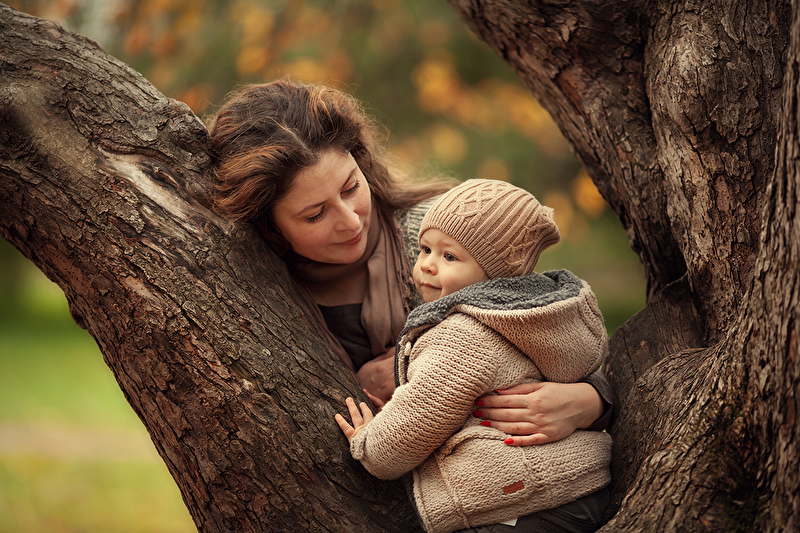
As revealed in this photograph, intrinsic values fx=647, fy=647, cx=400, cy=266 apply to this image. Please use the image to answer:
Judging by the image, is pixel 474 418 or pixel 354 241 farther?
pixel 354 241

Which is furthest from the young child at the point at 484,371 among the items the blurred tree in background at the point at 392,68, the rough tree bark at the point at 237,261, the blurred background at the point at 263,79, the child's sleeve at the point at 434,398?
the blurred tree in background at the point at 392,68

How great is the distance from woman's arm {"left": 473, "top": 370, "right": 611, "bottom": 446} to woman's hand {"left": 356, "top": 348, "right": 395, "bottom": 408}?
2.01 ft

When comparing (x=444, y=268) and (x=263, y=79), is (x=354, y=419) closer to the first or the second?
(x=444, y=268)

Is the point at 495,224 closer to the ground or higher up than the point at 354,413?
higher up

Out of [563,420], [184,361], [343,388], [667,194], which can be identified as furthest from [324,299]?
[667,194]

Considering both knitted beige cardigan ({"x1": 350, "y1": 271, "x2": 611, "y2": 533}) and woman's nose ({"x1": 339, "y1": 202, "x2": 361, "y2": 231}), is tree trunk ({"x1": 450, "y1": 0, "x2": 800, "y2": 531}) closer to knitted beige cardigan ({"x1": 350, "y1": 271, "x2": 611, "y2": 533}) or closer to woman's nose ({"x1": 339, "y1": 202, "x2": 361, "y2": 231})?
knitted beige cardigan ({"x1": 350, "y1": 271, "x2": 611, "y2": 533})

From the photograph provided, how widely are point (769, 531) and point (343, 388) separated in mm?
1225

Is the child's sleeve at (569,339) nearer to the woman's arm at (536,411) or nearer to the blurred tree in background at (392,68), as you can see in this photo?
the woman's arm at (536,411)

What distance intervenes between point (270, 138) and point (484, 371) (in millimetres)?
1115

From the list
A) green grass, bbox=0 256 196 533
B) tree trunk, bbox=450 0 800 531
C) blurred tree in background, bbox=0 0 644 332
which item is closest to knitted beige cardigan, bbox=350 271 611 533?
tree trunk, bbox=450 0 800 531

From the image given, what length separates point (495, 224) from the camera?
198cm

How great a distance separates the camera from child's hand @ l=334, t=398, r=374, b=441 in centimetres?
200

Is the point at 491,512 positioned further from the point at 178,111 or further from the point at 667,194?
the point at 178,111

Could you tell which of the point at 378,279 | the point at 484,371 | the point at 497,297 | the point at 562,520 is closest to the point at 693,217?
the point at 497,297
